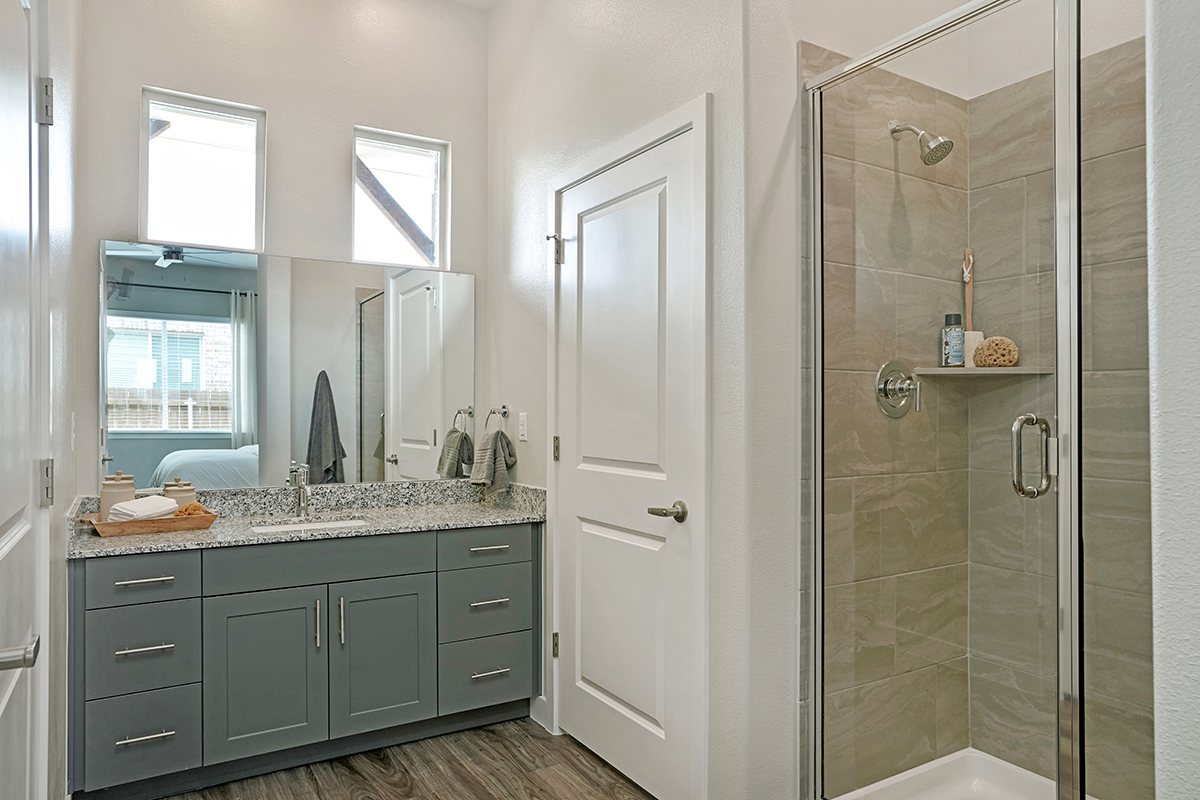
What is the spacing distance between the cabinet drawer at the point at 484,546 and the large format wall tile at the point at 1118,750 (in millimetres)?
1921

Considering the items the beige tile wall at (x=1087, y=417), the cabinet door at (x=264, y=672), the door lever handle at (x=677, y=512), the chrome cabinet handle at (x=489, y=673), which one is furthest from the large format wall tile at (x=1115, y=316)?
the cabinet door at (x=264, y=672)

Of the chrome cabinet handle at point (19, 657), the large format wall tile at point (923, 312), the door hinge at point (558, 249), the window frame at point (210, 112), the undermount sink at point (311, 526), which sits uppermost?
the window frame at point (210, 112)

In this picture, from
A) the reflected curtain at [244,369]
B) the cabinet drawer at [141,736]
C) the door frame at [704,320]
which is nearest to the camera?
the door frame at [704,320]

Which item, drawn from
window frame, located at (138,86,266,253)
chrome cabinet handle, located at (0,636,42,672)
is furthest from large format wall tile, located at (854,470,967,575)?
window frame, located at (138,86,266,253)

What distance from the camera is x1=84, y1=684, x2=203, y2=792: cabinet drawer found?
7.32 feet

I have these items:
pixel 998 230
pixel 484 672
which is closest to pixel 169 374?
pixel 484 672

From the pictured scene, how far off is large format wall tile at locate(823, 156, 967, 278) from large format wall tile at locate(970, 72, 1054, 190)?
0.31 feet

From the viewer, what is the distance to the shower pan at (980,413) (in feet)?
5.01

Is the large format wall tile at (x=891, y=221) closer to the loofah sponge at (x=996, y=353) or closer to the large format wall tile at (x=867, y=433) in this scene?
the loofah sponge at (x=996, y=353)

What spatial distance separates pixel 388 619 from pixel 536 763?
725 millimetres

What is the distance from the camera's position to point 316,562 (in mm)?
2570

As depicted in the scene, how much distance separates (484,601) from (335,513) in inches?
29.5

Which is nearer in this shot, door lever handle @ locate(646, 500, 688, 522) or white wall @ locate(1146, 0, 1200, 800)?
white wall @ locate(1146, 0, 1200, 800)

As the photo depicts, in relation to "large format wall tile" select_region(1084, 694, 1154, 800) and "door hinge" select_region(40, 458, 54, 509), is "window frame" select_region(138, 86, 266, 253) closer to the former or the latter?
"door hinge" select_region(40, 458, 54, 509)
